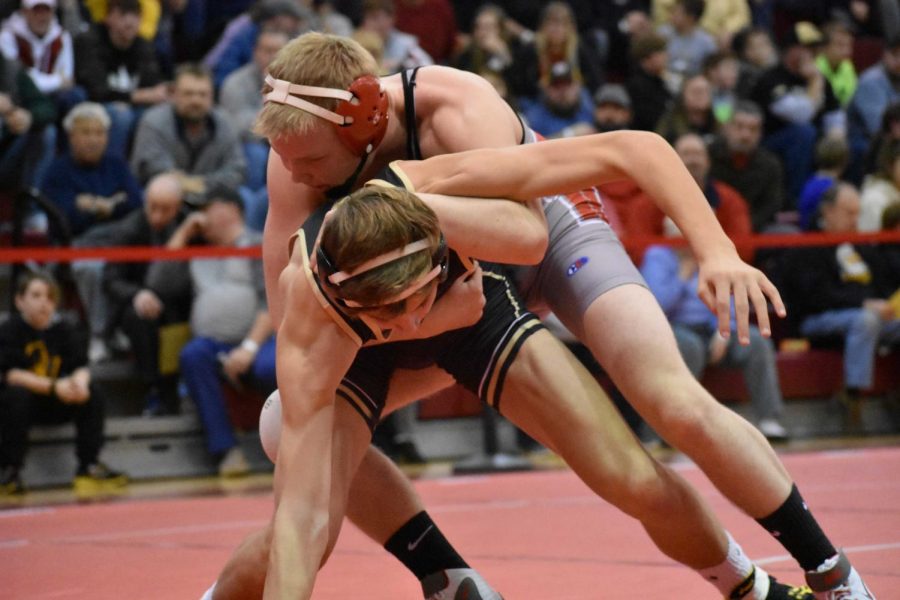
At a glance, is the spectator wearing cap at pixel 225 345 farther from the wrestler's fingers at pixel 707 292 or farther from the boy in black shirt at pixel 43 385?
the wrestler's fingers at pixel 707 292

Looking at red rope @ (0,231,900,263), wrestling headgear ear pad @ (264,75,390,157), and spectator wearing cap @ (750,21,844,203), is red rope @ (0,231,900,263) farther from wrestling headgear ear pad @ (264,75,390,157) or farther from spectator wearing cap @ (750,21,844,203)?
wrestling headgear ear pad @ (264,75,390,157)

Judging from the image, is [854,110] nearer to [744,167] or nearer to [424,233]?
[744,167]

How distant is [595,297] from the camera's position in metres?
3.32

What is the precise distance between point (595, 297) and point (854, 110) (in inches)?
338

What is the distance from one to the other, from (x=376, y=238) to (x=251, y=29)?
668 cm

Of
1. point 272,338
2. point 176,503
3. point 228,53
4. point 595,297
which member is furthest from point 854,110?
point 595,297

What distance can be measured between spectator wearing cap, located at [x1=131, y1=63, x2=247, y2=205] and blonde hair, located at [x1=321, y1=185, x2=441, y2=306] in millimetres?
5232

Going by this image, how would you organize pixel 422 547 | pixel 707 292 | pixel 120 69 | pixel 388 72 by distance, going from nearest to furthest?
pixel 707 292
pixel 422 547
pixel 388 72
pixel 120 69

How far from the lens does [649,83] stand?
34.0ft

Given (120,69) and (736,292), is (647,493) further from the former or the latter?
(120,69)

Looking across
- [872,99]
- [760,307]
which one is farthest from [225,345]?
[872,99]

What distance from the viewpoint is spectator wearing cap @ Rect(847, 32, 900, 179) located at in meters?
11.1

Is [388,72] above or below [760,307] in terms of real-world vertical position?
below

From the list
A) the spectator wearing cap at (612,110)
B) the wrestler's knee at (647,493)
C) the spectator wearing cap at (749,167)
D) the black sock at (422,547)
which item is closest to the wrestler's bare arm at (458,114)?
the wrestler's knee at (647,493)
